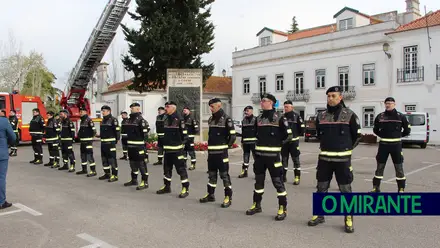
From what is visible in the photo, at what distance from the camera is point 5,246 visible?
5.05 m

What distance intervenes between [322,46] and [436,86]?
30.6 feet

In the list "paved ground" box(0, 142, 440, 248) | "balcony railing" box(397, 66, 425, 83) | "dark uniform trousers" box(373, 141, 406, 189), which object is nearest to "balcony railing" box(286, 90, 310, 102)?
"balcony railing" box(397, 66, 425, 83)

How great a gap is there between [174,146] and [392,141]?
4576 mm

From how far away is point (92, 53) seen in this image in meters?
21.0

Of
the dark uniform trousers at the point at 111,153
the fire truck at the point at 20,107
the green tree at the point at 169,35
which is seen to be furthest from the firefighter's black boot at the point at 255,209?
the fire truck at the point at 20,107

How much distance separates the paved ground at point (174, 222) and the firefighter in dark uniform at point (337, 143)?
0.70m

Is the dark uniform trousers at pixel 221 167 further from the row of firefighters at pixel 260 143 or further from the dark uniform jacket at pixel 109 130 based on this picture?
the dark uniform jacket at pixel 109 130

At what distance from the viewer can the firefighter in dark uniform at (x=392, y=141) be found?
7.79 m

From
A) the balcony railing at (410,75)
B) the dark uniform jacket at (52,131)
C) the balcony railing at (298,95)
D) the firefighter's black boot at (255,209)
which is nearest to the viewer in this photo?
the firefighter's black boot at (255,209)

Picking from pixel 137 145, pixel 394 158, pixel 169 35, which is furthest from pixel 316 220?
pixel 169 35

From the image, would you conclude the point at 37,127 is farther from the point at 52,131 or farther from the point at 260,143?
the point at 260,143

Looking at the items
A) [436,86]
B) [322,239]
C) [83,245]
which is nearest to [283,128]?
[322,239]

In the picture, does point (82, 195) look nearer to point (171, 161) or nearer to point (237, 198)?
point (171, 161)

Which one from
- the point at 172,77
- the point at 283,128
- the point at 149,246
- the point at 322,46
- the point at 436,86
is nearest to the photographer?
the point at 149,246
